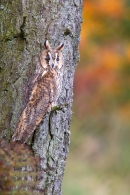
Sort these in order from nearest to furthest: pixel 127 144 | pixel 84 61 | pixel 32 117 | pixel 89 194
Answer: pixel 32 117 < pixel 89 194 < pixel 127 144 < pixel 84 61

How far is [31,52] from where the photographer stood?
430 cm

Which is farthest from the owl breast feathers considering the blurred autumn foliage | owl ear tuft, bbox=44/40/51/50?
the blurred autumn foliage

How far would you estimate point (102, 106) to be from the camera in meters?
12.2

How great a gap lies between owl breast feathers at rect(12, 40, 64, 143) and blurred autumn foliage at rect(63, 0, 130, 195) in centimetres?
427

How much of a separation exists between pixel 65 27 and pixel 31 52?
313 mm

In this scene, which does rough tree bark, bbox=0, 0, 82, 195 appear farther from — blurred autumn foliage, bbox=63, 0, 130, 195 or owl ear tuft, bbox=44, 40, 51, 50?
blurred autumn foliage, bbox=63, 0, 130, 195

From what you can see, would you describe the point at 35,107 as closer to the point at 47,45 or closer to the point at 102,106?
the point at 47,45

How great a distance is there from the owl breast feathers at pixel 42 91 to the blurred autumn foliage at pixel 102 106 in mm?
4275

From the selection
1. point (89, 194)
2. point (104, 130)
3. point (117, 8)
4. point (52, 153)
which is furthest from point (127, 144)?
point (52, 153)

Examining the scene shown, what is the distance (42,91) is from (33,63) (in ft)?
0.82

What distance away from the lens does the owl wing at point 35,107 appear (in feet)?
13.4

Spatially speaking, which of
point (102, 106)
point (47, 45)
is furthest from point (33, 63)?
point (102, 106)

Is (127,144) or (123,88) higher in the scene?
(123,88)

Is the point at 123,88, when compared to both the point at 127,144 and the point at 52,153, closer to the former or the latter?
the point at 127,144
